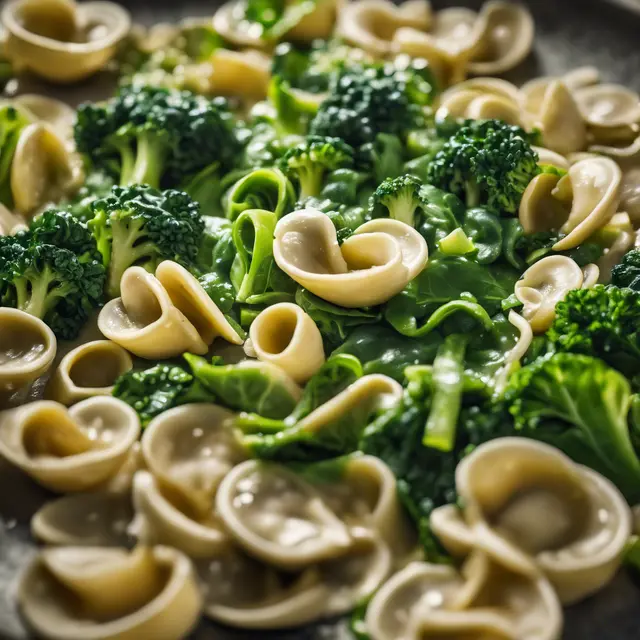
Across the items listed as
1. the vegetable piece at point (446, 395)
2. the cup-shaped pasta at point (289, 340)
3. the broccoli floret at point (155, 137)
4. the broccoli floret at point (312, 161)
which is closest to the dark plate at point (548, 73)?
the vegetable piece at point (446, 395)

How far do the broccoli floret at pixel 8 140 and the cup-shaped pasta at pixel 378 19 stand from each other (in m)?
1.80

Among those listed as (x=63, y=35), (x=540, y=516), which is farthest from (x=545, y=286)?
(x=63, y=35)

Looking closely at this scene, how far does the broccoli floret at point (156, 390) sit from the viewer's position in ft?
9.21

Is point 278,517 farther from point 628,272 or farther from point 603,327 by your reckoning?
point 628,272

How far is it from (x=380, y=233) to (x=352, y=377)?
0.56 m

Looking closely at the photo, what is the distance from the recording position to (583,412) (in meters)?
2.60

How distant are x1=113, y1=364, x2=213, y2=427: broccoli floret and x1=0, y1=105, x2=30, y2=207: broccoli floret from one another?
1349 millimetres

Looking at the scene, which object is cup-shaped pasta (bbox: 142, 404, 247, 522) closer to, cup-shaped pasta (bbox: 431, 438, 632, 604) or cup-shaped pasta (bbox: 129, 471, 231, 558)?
cup-shaped pasta (bbox: 129, 471, 231, 558)

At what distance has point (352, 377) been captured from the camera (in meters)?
2.86

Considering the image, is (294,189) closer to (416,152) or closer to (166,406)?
(416,152)

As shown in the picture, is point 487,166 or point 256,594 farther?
point 487,166

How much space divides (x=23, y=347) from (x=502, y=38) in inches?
122

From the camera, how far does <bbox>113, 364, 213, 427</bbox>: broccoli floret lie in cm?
281

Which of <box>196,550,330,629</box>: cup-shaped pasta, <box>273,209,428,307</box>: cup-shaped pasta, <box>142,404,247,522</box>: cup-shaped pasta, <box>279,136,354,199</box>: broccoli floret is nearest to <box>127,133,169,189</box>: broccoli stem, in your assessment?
<box>279,136,354,199</box>: broccoli floret
